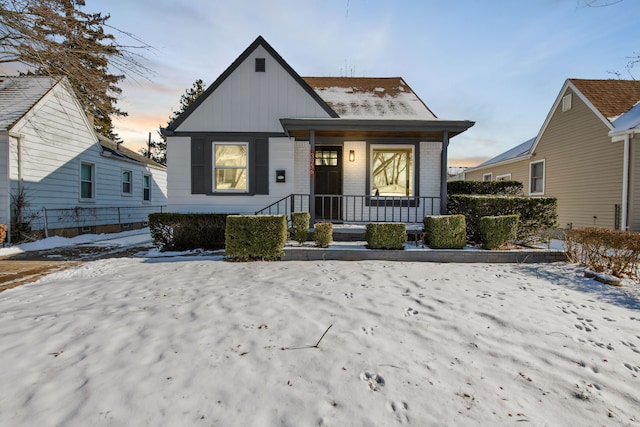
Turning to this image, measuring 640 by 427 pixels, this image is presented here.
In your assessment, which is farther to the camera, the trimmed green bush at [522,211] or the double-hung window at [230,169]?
the double-hung window at [230,169]

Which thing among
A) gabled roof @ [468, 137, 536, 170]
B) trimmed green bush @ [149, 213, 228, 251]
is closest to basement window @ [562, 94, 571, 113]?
gabled roof @ [468, 137, 536, 170]

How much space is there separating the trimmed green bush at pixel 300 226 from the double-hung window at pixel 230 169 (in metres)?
2.32

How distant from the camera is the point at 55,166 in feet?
35.4

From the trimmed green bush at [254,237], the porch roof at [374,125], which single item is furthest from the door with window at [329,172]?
the trimmed green bush at [254,237]

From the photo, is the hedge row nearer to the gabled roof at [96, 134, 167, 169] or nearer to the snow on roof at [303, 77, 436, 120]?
the snow on roof at [303, 77, 436, 120]

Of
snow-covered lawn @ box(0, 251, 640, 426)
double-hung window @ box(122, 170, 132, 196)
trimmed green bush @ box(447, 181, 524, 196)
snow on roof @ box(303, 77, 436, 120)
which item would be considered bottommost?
snow-covered lawn @ box(0, 251, 640, 426)

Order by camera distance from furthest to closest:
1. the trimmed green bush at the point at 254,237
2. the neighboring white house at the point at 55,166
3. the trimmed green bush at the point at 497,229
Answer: the neighboring white house at the point at 55,166 < the trimmed green bush at the point at 497,229 < the trimmed green bush at the point at 254,237

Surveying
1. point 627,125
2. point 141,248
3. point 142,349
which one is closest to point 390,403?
point 142,349

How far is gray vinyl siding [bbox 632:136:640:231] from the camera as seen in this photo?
959 centimetres

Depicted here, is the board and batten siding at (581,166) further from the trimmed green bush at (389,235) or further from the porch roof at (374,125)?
the trimmed green bush at (389,235)

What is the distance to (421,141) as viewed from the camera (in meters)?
9.07

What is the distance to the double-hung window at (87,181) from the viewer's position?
1212cm

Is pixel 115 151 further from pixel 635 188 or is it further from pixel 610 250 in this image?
pixel 635 188

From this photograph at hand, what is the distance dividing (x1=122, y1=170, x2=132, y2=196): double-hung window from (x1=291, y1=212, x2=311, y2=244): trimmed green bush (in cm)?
1147
